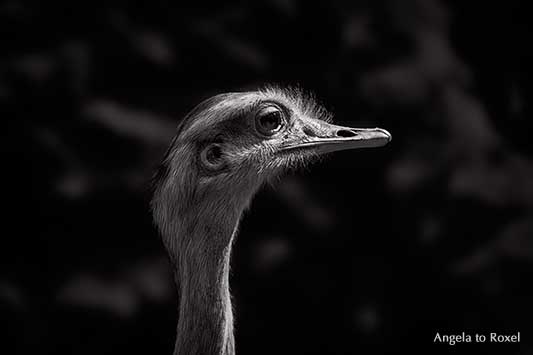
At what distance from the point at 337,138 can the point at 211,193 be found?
0.69 feet

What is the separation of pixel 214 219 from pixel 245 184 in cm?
8

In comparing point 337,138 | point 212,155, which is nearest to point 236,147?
point 212,155

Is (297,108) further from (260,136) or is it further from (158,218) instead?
(158,218)

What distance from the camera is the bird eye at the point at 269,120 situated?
113 centimetres

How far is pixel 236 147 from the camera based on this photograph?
1.12 meters

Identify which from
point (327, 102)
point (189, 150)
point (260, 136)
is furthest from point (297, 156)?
point (327, 102)

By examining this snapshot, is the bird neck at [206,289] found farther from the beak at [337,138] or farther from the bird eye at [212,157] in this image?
the beak at [337,138]

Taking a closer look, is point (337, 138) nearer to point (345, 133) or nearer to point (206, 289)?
point (345, 133)

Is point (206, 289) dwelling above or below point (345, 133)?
below

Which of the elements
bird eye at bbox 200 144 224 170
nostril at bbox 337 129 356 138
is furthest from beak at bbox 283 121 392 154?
bird eye at bbox 200 144 224 170

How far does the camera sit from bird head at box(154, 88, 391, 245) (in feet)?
3.63

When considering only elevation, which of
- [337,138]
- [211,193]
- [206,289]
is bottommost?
[206,289]

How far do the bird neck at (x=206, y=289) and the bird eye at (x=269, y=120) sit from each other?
0.14m

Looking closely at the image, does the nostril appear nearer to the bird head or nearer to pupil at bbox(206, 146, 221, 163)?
the bird head
